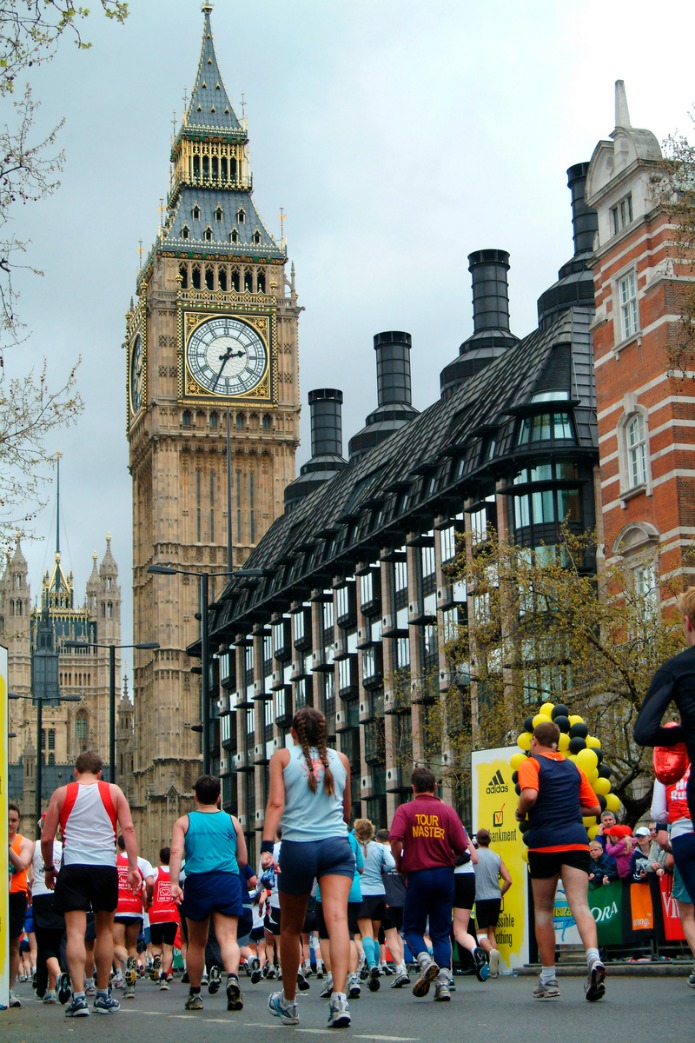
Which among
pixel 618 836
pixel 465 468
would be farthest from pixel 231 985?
pixel 465 468

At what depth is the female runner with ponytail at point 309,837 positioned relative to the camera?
12109 mm

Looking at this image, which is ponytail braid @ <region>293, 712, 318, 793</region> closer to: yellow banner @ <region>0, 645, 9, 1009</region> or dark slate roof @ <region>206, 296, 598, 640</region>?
yellow banner @ <region>0, 645, 9, 1009</region>

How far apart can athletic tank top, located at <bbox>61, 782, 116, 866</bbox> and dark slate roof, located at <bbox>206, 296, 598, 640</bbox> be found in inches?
1746

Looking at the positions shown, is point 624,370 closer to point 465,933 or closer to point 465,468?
point 465,468

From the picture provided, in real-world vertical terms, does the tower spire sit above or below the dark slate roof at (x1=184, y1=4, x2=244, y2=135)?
below

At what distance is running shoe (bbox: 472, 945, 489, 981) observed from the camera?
1873 cm

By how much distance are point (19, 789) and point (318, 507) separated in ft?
316

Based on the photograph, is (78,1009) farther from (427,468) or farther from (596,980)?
(427,468)

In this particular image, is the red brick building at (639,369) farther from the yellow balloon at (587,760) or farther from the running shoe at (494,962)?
the yellow balloon at (587,760)

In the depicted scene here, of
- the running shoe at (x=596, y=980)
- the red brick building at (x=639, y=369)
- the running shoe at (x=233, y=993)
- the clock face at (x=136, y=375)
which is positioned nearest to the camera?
the running shoe at (x=596, y=980)

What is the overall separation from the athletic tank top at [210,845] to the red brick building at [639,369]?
1057 inches

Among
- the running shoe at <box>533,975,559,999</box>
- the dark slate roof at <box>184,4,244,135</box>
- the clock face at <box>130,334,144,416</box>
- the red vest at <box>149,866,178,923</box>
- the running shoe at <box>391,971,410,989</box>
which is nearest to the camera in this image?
the running shoe at <box>533,975,559,999</box>

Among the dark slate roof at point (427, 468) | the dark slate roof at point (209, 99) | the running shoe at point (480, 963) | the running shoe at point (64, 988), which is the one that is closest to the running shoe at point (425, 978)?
the running shoe at point (480, 963)

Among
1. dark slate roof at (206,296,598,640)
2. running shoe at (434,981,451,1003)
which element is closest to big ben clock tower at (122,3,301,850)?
dark slate roof at (206,296,598,640)
